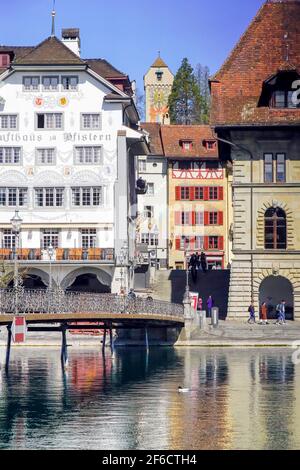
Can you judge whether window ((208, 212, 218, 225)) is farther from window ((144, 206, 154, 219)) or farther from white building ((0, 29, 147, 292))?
white building ((0, 29, 147, 292))

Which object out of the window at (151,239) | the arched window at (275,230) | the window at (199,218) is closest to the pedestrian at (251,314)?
the arched window at (275,230)

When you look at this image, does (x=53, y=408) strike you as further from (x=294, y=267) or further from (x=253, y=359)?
(x=294, y=267)

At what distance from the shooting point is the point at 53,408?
60.3 meters

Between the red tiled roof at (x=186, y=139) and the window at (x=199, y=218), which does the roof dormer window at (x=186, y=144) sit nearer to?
the red tiled roof at (x=186, y=139)

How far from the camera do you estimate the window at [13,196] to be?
105m

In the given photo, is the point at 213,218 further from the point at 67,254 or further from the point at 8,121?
the point at 8,121

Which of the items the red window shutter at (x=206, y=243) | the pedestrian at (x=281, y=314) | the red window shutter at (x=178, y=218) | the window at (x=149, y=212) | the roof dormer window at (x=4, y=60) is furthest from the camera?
the window at (x=149, y=212)

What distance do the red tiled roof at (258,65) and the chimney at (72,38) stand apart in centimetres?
1785

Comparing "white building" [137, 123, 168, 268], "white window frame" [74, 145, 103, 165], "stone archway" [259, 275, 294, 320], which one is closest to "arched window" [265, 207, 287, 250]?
"stone archway" [259, 275, 294, 320]

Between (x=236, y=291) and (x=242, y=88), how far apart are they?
1344cm

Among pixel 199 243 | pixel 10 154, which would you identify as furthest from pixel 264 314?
pixel 199 243

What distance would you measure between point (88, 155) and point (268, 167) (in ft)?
50.5

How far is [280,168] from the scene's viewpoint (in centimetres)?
9544

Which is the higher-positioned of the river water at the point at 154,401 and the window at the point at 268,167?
the window at the point at 268,167
